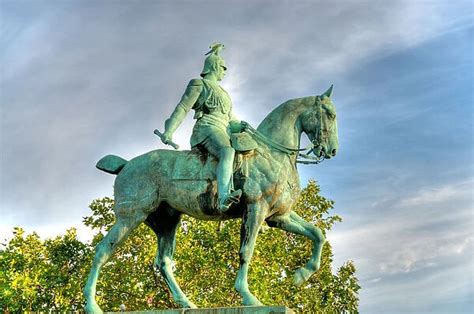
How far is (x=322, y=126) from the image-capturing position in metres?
9.73

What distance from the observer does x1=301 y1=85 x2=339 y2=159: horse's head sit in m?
9.71

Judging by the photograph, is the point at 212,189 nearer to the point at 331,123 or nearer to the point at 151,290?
the point at 331,123

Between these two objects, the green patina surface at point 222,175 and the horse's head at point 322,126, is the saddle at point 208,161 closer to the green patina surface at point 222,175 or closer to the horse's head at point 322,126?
the green patina surface at point 222,175

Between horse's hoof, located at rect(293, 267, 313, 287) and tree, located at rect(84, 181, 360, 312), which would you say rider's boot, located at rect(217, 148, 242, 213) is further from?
tree, located at rect(84, 181, 360, 312)

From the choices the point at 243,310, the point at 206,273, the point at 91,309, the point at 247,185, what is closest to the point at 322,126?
the point at 247,185

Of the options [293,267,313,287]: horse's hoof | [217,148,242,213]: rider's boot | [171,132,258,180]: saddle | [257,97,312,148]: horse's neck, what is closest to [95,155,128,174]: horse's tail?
[171,132,258,180]: saddle

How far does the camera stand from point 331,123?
32.1 feet

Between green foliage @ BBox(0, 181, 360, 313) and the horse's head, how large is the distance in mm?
13677

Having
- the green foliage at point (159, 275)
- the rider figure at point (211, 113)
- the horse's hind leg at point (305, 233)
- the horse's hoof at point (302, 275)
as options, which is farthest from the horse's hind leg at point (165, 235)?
the green foliage at point (159, 275)

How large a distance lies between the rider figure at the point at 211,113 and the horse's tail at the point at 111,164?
982 mm

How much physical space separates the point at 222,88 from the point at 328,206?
1835 centimetres

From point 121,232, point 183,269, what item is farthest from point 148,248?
point 121,232

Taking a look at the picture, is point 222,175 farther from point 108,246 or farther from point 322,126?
point 108,246

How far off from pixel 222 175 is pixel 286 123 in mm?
1474
